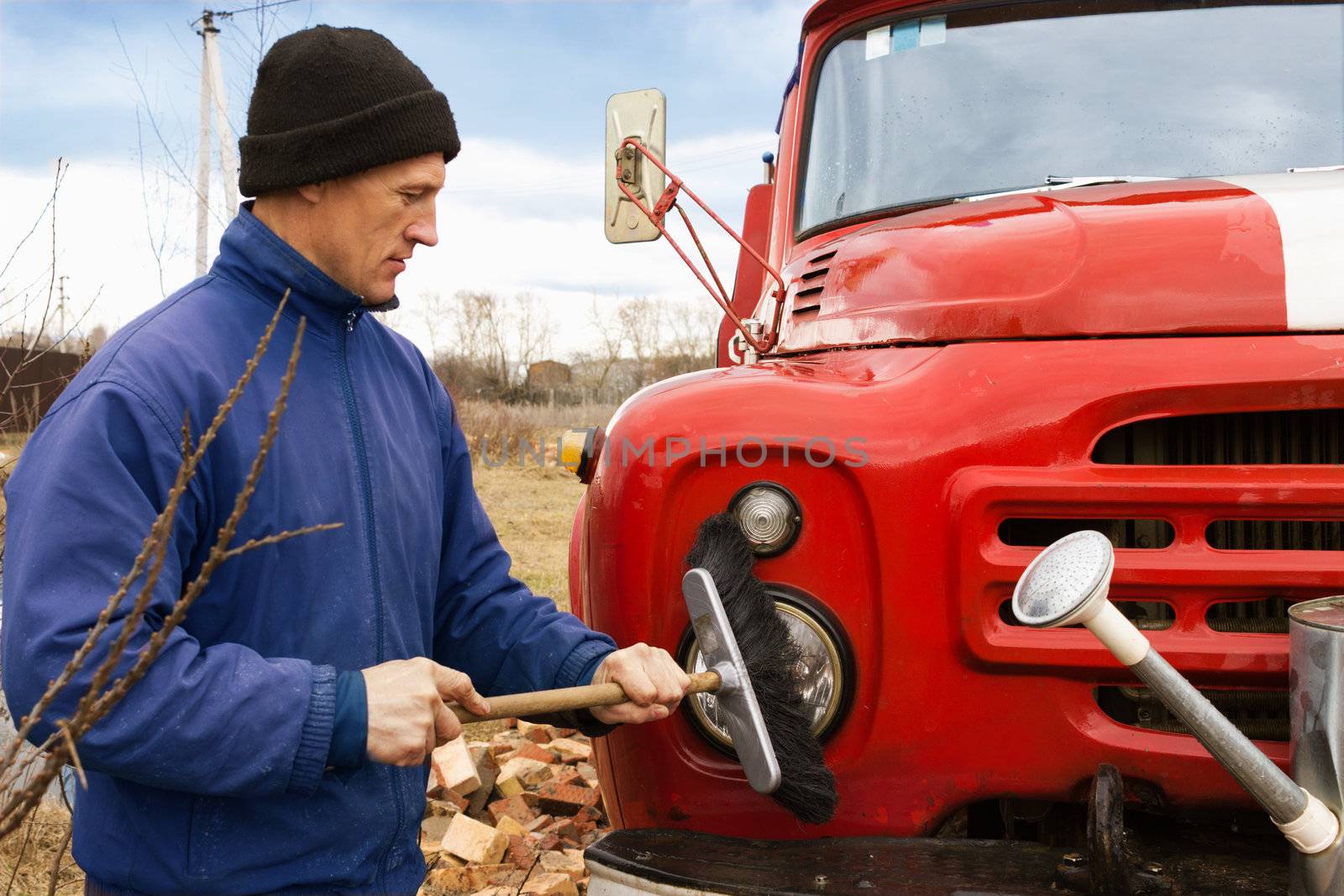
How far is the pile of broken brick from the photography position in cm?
313

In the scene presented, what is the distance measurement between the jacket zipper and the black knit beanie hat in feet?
0.97

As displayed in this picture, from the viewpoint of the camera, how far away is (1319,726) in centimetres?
153

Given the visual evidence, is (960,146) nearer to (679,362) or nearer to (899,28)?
(899,28)

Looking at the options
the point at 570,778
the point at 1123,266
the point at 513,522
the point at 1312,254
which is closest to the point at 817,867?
the point at 1123,266

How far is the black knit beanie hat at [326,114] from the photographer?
171 centimetres

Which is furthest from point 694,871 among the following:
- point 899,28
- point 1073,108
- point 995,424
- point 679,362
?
point 679,362

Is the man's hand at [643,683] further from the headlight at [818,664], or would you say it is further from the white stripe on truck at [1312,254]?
the white stripe on truck at [1312,254]

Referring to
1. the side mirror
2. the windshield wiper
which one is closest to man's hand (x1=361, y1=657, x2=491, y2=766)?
the side mirror

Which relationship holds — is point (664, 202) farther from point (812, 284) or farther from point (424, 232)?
point (424, 232)

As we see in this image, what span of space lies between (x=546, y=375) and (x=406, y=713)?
109ft

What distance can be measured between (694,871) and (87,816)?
86 cm

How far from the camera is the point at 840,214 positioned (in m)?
3.04

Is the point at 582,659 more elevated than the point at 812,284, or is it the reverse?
the point at 812,284

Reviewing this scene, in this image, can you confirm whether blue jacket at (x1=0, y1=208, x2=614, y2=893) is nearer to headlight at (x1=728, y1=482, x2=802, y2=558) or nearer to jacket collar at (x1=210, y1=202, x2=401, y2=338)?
jacket collar at (x1=210, y1=202, x2=401, y2=338)
